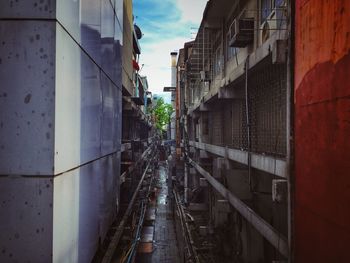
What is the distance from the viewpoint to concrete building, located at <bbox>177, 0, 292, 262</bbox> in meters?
5.59

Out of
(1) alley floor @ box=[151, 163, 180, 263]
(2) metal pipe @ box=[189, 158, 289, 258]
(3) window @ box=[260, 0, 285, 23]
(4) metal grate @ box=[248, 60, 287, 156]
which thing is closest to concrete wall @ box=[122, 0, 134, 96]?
(3) window @ box=[260, 0, 285, 23]

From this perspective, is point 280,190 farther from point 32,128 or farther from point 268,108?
point 32,128

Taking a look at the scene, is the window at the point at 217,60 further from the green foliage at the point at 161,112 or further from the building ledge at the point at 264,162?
the green foliage at the point at 161,112

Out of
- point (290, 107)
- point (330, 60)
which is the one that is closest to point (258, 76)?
point (290, 107)

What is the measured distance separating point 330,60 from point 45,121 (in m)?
3.09

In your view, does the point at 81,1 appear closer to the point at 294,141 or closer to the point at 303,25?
the point at 303,25

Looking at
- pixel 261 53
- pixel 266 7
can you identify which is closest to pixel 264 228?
pixel 261 53

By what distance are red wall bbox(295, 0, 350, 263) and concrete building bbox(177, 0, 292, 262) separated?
43 centimetres

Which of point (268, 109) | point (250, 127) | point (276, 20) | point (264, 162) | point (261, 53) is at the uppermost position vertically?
point (276, 20)

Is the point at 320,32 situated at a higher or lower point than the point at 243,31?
lower

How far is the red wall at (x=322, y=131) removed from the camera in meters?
3.31

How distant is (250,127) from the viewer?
8.17 metres

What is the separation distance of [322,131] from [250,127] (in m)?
4.41

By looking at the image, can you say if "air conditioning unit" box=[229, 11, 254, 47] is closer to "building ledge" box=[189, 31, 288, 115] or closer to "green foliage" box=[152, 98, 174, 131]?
"building ledge" box=[189, 31, 288, 115]
